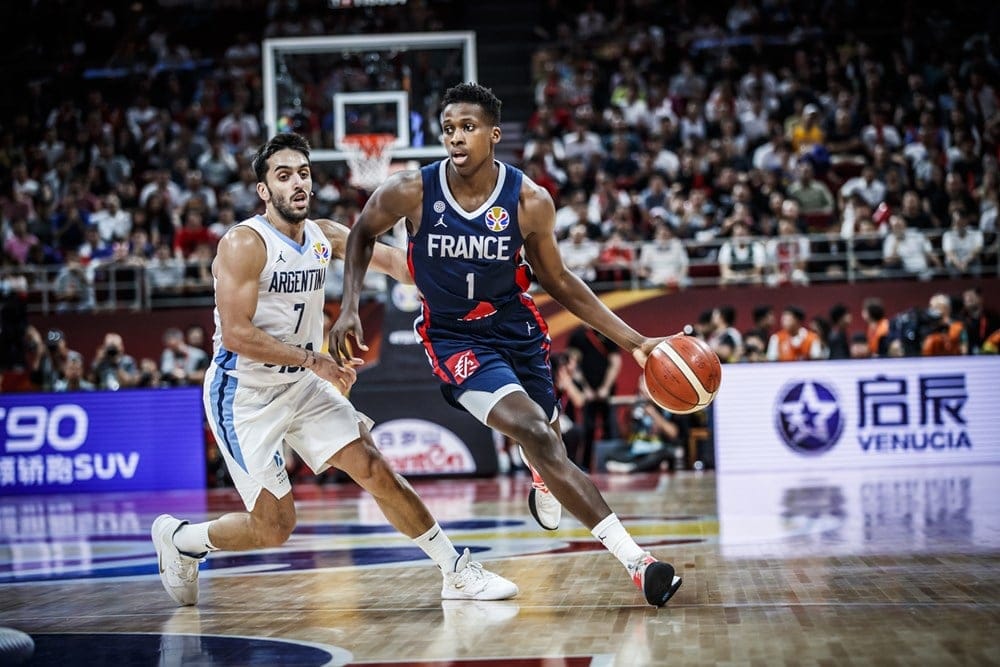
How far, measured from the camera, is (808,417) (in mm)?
12344

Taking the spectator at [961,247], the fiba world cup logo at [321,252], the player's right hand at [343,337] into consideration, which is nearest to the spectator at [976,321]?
the spectator at [961,247]

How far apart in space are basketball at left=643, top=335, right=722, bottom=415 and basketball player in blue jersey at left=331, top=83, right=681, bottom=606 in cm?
8

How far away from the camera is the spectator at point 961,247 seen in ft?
46.0

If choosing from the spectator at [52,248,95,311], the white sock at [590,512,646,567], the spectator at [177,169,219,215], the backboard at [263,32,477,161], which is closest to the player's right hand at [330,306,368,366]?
the white sock at [590,512,646,567]

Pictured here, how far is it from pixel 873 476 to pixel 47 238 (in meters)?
11.1

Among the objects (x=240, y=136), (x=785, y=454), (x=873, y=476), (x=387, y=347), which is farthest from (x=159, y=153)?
(x=873, y=476)

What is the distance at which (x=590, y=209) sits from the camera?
15750 mm

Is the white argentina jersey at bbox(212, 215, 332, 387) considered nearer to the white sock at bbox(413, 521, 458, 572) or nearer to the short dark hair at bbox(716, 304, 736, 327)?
the white sock at bbox(413, 521, 458, 572)

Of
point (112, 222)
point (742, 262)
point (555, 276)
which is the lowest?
point (555, 276)

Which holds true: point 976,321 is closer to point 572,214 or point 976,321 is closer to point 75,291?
point 572,214

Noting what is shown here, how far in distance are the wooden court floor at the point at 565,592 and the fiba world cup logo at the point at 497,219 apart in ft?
5.53

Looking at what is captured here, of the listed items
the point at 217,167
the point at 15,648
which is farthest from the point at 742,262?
→ the point at 15,648

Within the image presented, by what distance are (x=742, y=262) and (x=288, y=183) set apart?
31.4 ft

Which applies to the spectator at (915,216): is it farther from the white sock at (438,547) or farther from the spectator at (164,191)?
the white sock at (438,547)
